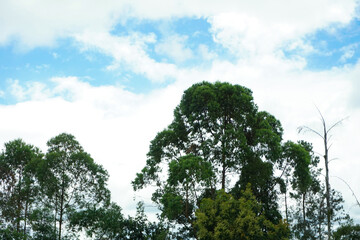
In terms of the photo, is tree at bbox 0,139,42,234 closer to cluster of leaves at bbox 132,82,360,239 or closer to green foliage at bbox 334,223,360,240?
cluster of leaves at bbox 132,82,360,239

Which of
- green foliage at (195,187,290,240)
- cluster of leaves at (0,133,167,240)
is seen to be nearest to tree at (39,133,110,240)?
cluster of leaves at (0,133,167,240)

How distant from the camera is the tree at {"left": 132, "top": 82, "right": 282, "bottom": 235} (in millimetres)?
27766

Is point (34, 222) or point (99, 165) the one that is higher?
point (99, 165)

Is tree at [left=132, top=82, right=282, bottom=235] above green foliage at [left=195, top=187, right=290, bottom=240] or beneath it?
above

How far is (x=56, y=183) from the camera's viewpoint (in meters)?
32.5

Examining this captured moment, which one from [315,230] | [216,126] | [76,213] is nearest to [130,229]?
[76,213]

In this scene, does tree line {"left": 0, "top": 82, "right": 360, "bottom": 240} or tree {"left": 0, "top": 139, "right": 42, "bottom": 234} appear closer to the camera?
tree line {"left": 0, "top": 82, "right": 360, "bottom": 240}

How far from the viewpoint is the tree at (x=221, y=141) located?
27766 mm

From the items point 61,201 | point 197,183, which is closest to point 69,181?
point 61,201

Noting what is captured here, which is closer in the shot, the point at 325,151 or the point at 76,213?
the point at 325,151

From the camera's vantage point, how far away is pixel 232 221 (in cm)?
2281

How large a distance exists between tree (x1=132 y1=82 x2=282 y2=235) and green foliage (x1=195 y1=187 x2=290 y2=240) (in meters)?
2.85

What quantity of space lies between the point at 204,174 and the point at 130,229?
13.0 meters

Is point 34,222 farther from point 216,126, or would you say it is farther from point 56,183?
point 216,126
